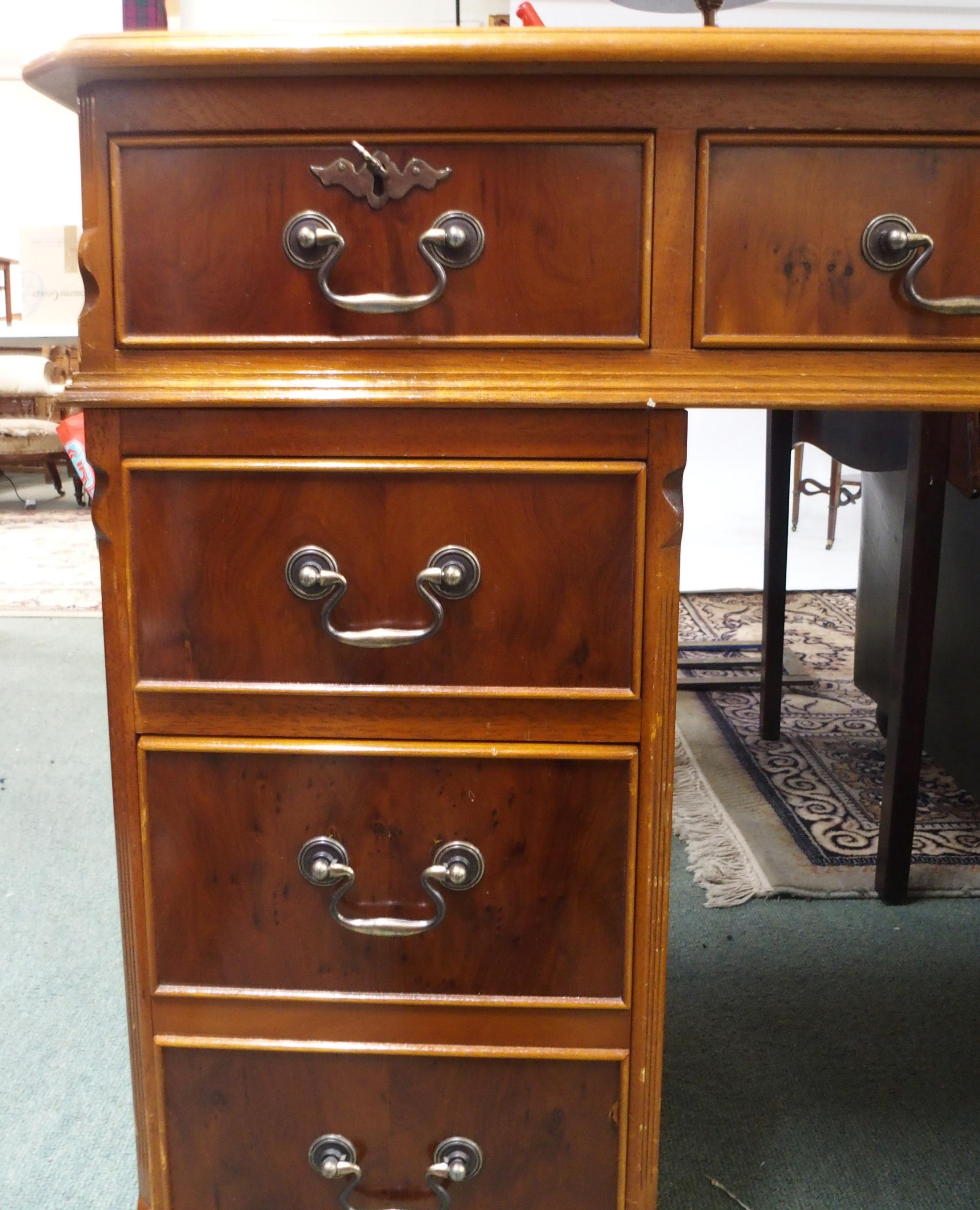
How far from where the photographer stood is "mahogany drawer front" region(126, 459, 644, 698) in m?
0.65

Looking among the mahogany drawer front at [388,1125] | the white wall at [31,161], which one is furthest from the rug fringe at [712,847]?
the white wall at [31,161]

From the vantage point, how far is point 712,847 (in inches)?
58.7

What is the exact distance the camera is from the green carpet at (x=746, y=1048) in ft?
2.94

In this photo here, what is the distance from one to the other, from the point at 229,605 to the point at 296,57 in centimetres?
32

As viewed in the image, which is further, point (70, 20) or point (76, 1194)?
point (70, 20)

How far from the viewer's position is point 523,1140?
2.39 ft

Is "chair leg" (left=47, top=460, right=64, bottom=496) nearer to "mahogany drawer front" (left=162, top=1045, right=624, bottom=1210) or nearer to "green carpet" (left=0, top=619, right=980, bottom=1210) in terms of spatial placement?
"green carpet" (left=0, top=619, right=980, bottom=1210)

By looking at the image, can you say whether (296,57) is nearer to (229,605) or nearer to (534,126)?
(534,126)

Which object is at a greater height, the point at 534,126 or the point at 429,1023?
the point at 534,126

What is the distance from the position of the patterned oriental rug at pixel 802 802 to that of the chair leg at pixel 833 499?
1.46 metres

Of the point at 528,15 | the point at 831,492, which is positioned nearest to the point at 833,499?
the point at 831,492

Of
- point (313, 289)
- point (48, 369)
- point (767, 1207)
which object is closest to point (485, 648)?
point (313, 289)

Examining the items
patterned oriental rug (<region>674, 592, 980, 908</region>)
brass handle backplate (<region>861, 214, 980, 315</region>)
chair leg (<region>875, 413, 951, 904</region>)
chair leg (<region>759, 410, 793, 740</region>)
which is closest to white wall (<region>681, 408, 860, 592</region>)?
patterned oriental rug (<region>674, 592, 980, 908</region>)

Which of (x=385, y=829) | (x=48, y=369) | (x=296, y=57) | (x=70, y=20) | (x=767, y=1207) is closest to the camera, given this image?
(x=296, y=57)
